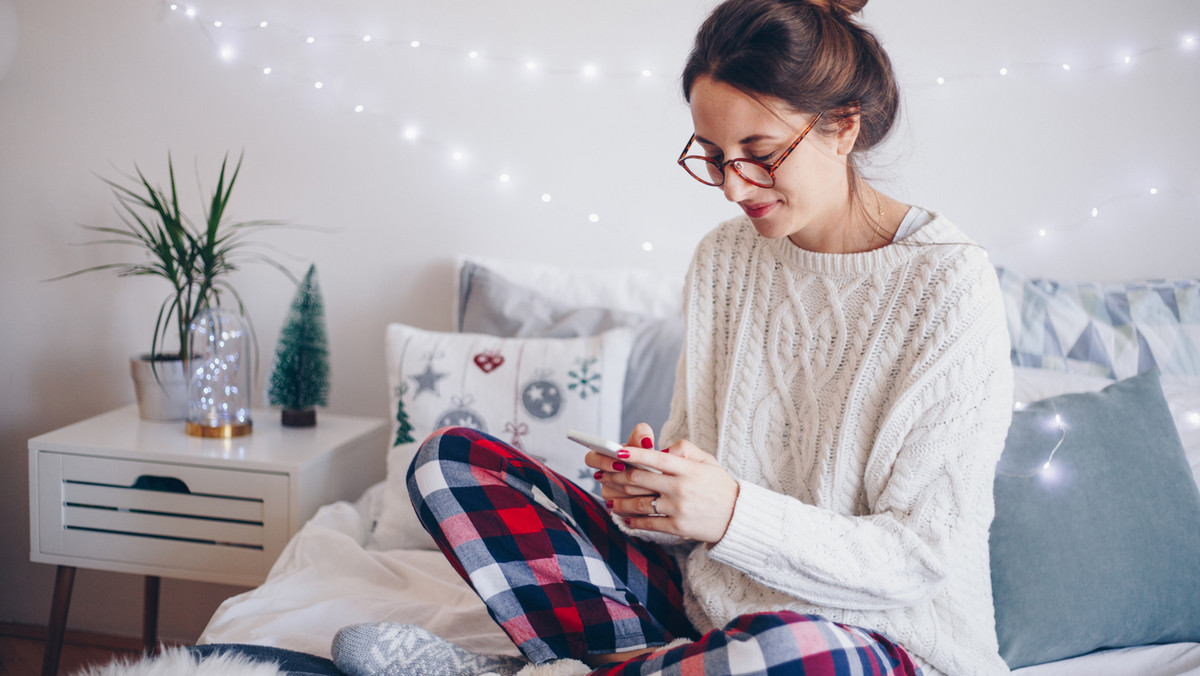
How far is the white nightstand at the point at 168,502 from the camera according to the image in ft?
5.19

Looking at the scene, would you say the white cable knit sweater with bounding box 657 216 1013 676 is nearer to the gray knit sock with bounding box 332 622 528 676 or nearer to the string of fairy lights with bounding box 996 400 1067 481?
the string of fairy lights with bounding box 996 400 1067 481

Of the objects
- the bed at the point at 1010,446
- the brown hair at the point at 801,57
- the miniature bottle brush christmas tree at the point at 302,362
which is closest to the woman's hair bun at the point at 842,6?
the brown hair at the point at 801,57

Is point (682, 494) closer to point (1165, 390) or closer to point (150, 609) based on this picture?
point (1165, 390)

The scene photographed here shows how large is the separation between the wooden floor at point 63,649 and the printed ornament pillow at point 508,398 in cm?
92

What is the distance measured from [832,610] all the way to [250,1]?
186cm

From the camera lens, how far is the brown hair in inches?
37.0

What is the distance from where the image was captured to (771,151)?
3.19 feet

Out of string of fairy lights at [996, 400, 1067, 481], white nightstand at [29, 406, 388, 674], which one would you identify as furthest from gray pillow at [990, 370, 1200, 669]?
white nightstand at [29, 406, 388, 674]

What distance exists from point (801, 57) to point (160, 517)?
1449 millimetres

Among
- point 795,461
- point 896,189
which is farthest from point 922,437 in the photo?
point 896,189

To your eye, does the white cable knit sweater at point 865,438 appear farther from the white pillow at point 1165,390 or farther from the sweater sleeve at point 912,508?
the white pillow at point 1165,390

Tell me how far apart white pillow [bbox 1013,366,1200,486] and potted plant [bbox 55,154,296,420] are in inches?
61.0

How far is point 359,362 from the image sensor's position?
6.59ft

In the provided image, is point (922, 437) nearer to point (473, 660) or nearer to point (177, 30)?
point (473, 660)
